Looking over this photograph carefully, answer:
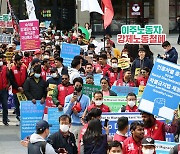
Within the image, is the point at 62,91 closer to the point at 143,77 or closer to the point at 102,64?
the point at 143,77

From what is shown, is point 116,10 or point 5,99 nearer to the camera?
point 5,99

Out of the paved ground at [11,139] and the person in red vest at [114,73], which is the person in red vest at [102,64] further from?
the paved ground at [11,139]

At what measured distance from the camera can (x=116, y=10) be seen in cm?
4912

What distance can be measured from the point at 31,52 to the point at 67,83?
8.10 m

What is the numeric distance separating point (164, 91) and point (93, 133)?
1.39 metres

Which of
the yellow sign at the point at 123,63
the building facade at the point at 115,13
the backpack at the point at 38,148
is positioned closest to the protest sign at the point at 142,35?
the yellow sign at the point at 123,63

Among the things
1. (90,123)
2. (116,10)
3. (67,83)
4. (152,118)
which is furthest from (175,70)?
(116,10)

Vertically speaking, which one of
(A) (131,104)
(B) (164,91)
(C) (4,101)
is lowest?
(C) (4,101)

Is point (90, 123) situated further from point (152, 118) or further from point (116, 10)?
A: point (116, 10)

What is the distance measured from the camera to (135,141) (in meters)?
10.5

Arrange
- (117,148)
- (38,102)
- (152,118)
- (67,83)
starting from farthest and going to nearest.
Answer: (38,102)
(67,83)
(152,118)
(117,148)

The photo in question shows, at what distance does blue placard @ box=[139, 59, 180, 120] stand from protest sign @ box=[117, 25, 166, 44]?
27.2 feet

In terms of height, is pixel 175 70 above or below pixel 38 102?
above

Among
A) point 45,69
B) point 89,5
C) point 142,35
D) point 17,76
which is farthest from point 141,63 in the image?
point 89,5
